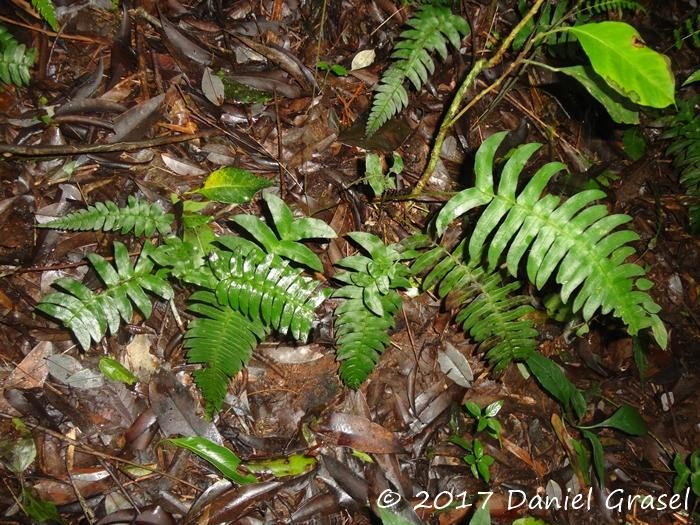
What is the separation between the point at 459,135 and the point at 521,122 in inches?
27.3

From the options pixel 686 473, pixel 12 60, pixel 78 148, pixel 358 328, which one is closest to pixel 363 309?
pixel 358 328

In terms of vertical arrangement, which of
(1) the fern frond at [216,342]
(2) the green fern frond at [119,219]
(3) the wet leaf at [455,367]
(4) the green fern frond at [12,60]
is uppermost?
(4) the green fern frond at [12,60]

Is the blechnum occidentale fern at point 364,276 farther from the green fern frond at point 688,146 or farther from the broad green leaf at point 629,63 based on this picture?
the green fern frond at point 688,146

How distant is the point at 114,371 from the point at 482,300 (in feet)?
7.48

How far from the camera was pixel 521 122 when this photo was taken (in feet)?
13.6

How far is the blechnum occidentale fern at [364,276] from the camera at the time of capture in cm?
235

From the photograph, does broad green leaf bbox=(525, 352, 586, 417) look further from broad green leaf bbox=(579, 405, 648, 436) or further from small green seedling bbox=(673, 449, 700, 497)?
small green seedling bbox=(673, 449, 700, 497)

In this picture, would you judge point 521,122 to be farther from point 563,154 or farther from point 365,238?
point 365,238

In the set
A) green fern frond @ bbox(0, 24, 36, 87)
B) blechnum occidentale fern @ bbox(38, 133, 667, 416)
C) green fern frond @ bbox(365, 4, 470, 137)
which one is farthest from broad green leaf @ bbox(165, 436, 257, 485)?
green fern frond @ bbox(0, 24, 36, 87)

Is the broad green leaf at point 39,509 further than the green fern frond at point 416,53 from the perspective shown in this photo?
No

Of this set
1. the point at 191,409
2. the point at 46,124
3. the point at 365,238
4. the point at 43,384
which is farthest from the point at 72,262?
the point at 365,238

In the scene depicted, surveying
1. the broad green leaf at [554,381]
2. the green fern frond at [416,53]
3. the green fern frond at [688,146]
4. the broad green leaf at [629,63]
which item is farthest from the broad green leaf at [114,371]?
the green fern frond at [688,146]

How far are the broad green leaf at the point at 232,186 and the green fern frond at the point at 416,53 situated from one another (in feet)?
2.96

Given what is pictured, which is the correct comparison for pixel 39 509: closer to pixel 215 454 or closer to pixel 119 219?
pixel 215 454
